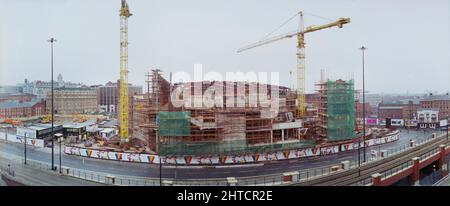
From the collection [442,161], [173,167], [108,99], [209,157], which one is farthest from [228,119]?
[108,99]

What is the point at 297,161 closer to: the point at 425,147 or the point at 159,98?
the point at 425,147

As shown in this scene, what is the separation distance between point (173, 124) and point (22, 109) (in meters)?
5.81

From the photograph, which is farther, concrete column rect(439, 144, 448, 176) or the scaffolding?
the scaffolding

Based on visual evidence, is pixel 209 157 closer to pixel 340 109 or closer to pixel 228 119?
pixel 228 119

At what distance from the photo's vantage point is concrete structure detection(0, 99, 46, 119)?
7.80 metres

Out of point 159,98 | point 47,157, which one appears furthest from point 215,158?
point 47,157

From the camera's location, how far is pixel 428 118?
17250 millimetres

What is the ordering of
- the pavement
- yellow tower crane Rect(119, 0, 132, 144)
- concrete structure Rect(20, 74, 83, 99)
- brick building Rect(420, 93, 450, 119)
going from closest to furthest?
the pavement, concrete structure Rect(20, 74, 83, 99), yellow tower crane Rect(119, 0, 132, 144), brick building Rect(420, 93, 450, 119)

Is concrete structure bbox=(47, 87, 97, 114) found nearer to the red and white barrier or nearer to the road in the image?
the road

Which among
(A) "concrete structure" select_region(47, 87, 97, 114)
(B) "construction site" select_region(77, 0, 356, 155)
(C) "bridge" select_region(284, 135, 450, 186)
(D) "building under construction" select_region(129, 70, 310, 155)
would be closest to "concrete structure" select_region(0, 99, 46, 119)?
(A) "concrete structure" select_region(47, 87, 97, 114)

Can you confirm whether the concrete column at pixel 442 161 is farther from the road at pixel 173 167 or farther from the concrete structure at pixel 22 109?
the concrete structure at pixel 22 109
